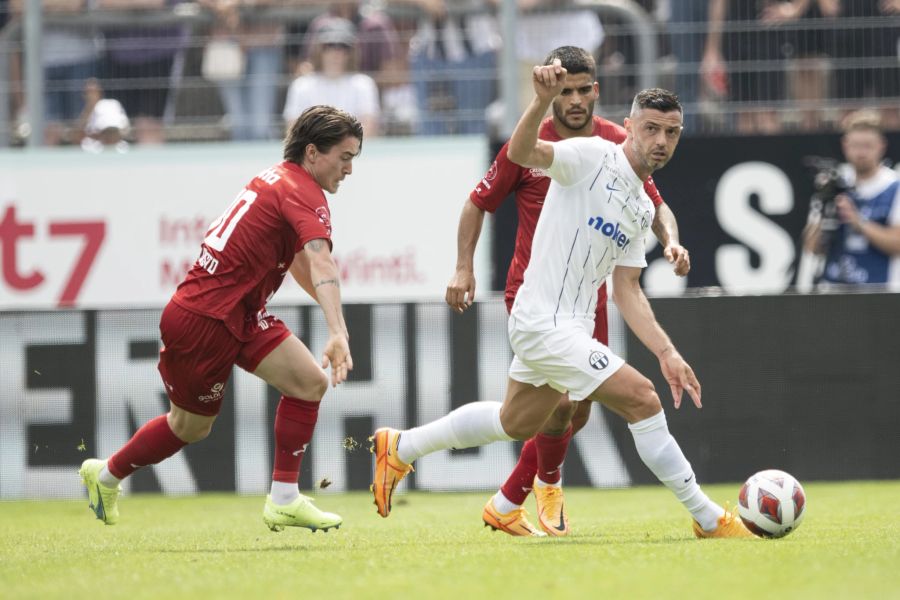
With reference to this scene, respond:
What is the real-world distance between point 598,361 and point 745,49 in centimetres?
668

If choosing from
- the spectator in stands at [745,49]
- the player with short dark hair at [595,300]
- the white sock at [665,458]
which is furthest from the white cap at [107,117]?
the white sock at [665,458]

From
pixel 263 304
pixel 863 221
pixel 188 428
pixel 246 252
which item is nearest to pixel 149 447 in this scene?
pixel 188 428

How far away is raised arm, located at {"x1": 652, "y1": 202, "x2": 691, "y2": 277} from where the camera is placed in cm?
655

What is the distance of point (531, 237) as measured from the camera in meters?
7.44

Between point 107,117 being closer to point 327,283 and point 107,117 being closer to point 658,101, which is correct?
point 327,283

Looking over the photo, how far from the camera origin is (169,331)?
6.95m

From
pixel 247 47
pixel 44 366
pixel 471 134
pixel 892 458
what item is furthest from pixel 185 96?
pixel 892 458

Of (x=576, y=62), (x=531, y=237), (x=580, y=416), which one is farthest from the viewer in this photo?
(x=580, y=416)

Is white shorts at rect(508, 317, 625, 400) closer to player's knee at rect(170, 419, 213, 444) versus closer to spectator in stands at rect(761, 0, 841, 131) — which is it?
player's knee at rect(170, 419, 213, 444)

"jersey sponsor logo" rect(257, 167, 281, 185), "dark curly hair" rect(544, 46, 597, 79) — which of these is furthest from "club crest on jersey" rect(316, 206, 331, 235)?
"dark curly hair" rect(544, 46, 597, 79)

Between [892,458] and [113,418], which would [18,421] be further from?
[892,458]

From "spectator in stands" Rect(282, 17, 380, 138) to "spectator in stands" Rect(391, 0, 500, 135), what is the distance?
47 centimetres

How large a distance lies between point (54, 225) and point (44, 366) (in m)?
3.24

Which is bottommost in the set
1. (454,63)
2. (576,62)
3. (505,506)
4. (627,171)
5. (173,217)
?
(505,506)
